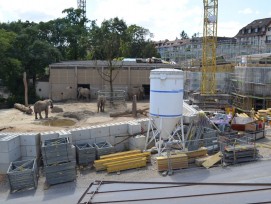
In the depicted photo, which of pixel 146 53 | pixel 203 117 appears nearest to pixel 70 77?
pixel 203 117

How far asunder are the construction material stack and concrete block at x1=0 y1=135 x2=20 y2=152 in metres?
1.69

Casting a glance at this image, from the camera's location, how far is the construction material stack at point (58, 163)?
12297mm

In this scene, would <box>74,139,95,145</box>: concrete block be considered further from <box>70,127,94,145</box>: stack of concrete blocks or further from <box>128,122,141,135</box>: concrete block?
<box>128,122,141,135</box>: concrete block

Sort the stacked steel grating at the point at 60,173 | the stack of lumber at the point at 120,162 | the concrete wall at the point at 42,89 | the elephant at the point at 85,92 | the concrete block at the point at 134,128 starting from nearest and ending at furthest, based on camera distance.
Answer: the stacked steel grating at the point at 60,173
the stack of lumber at the point at 120,162
the concrete block at the point at 134,128
the elephant at the point at 85,92
the concrete wall at the point at 42,89

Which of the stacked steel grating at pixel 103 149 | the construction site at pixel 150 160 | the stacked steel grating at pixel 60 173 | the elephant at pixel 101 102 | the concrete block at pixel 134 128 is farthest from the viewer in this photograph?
the elephant at pixel 101 102

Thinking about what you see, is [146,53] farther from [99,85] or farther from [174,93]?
[174,93]

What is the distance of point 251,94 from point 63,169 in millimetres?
25895

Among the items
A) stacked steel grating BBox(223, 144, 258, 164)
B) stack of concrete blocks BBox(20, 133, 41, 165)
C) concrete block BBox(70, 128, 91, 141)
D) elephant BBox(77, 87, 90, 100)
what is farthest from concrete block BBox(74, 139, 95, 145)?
elephant BBox(77, 87, 90, 100)

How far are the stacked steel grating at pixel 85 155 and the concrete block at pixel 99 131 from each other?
1115 millimetres

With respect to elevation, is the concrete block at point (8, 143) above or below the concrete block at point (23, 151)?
above

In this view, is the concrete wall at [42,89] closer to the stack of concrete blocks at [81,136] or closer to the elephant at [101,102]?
the elephant at [101,102]

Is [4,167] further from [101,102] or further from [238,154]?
[101,102]

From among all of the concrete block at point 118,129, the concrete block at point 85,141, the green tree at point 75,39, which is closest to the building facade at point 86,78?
the green tree at point 75,39

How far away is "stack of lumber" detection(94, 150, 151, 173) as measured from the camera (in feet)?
43.3
